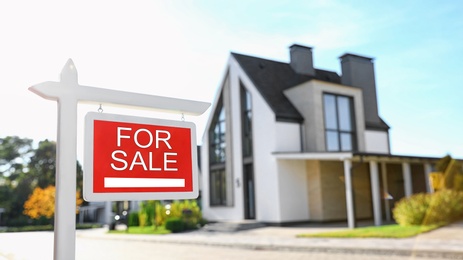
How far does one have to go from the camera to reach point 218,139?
25797mm

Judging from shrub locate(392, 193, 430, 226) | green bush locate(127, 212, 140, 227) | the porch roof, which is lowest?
green bush locate(127, 212, 140, 227)

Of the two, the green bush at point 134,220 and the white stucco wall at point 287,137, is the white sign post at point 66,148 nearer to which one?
the white stucco wall at point 287,137

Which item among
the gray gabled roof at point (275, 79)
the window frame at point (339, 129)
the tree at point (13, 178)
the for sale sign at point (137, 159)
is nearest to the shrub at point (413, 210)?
the window frame at point (339, 129)

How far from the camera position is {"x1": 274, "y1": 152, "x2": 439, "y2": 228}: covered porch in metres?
18.1

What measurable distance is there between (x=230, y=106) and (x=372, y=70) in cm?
952

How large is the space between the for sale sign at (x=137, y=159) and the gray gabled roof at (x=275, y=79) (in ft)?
61.2

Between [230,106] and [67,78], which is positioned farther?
[230,106]

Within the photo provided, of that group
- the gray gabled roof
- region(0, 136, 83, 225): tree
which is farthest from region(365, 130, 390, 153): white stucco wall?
region(0, 136, 83, 225): tree

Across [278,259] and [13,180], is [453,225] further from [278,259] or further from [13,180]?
[13,180]

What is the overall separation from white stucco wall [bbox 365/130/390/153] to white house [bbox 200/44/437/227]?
0.06m

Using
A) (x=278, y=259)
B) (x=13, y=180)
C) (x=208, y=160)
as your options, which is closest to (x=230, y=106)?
(x=208, y=160)

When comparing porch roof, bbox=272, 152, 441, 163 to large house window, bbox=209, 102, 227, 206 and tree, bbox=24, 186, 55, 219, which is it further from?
tree, bbox=24, 186, 55, 219

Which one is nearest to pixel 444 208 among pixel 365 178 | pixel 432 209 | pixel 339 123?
pixel 432 209

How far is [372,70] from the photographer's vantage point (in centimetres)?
2731
